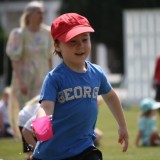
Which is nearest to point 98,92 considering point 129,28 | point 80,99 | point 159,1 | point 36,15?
point 80,99

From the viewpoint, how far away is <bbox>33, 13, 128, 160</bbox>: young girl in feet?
21.9

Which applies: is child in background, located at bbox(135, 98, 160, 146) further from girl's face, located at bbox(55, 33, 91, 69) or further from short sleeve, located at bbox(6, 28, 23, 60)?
girl's face, located at bbox(55, 33, 91, 69)

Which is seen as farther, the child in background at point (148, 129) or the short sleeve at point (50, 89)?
the child in background at point (148, 129)

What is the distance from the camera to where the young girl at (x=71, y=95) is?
21.9 feet

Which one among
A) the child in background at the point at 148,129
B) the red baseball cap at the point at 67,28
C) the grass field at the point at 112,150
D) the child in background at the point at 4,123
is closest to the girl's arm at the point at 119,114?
the red baseball cap at the point at 67,28

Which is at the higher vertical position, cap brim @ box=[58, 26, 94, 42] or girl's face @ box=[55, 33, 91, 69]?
cap brim @ box=[58, 26, 94, 42]

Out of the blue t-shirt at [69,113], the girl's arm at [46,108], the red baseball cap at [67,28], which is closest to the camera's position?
the girl's arm at [46,108]

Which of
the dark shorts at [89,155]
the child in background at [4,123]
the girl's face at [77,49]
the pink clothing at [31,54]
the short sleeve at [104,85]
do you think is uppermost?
the girl's face at [77,49]

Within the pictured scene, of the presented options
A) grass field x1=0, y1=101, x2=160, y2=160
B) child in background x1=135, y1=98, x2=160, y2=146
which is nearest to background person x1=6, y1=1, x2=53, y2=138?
grass field x1=0, y1=101, x2=160, y2=160

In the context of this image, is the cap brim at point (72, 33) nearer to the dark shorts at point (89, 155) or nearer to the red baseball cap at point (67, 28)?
the red baseball cap at point (67, 28)

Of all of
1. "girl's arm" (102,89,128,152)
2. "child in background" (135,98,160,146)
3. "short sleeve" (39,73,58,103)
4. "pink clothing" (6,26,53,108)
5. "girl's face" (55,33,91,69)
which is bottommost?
"child in background" (135,98,160,146)

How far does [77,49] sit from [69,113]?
51 centimetres

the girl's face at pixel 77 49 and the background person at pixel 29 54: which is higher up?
the girl's face at pixel 77 49

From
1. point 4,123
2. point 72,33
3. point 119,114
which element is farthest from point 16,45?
point 4,123
